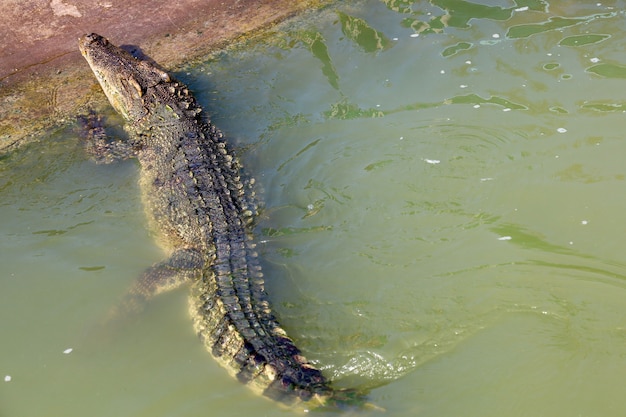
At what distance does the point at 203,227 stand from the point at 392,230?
1.50 m

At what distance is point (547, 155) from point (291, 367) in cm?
302

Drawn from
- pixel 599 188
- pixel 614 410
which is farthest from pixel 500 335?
pixel 599 188

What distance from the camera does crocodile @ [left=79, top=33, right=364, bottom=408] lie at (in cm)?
349

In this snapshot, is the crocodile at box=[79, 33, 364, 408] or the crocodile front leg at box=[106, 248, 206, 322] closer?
the crocodile at box=[79, 33, 364, 408]

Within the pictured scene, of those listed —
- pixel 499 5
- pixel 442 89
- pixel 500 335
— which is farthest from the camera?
pixel 499 5

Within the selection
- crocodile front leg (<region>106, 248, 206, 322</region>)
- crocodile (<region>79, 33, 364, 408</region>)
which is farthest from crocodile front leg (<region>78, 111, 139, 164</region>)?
crocodile front leg (<region>106, 248, 206, 322</region>)

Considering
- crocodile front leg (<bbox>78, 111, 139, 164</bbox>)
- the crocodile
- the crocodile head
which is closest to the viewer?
the crocodile

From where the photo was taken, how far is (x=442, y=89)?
5855 mm

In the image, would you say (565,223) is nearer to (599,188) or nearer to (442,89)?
(599,188)

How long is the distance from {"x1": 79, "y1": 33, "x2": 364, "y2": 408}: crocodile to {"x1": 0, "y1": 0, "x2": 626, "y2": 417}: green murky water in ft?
0.46

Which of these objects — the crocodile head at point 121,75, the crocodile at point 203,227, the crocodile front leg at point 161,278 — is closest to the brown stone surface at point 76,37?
the crocodile head at point 121,75

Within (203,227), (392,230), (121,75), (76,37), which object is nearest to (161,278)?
(203,227)

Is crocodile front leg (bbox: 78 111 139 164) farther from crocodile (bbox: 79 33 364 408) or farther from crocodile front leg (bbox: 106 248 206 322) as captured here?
crocodile front leg (bbox: 106 248 206 322)

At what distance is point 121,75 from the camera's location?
19.5 ft
